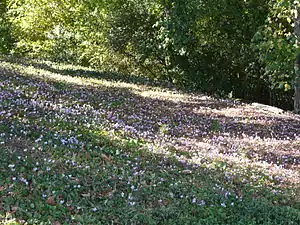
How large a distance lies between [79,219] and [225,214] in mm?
1973

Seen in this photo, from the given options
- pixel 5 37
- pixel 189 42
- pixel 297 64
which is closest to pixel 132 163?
pixel 297 64

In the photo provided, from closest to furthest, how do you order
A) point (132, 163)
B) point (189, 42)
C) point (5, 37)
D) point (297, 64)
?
point (132, 163) → point (297, 64) → point (189, 42) → point (5, 37)

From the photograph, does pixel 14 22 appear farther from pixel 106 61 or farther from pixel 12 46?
pixel 106 61

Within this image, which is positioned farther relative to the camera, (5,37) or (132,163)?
(5,37)

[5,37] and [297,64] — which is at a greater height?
[297,64]

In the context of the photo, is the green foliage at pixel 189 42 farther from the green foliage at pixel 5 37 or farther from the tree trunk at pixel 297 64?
the green foliage at pixel 5 37

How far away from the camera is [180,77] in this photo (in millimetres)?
21641

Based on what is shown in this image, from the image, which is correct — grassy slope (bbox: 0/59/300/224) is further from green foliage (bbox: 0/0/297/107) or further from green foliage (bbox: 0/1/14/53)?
green foliage (bbox: 0/1/14/53)

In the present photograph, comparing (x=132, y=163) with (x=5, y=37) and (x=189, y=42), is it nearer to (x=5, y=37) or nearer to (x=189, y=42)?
(x=189, y=42)

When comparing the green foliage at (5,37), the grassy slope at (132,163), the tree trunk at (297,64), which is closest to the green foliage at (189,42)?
the tree trunk at (297,64)

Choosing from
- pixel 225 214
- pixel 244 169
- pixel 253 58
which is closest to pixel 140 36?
pixel 253 58

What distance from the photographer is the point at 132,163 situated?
265 inches

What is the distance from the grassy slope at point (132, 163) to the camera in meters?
5.12

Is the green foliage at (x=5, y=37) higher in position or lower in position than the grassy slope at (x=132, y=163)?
higher
